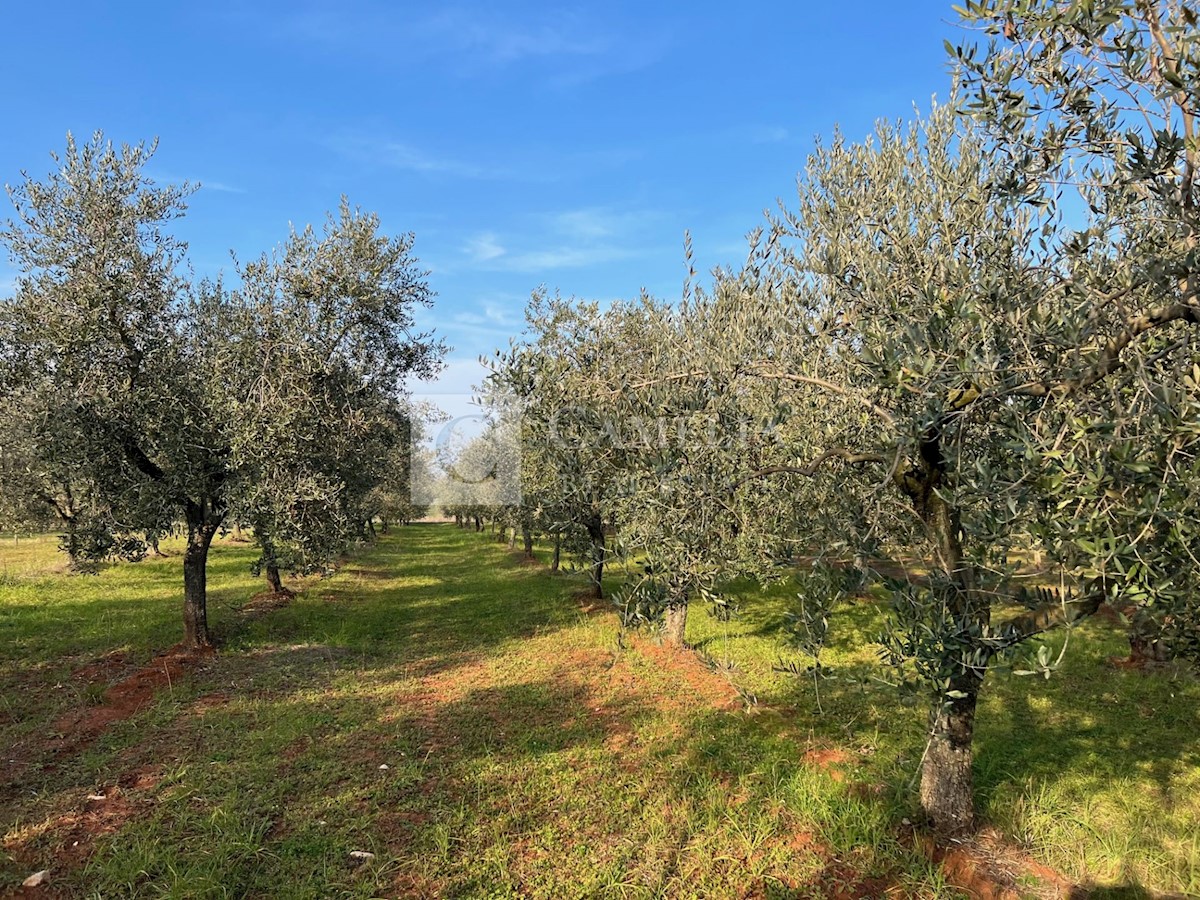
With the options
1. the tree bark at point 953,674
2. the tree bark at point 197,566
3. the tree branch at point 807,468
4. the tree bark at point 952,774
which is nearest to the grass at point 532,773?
the tree bark at point 952,774

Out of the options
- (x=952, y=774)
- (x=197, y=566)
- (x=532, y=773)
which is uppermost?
(x=197, y=566)

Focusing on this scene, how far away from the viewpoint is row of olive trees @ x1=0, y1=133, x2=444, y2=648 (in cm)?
1234

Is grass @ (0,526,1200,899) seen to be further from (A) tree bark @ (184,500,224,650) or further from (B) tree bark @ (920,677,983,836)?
(A) tree bark @ (184,500,224,650)

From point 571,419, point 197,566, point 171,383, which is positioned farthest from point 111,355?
point 571,419

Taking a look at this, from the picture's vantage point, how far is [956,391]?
4.91 m

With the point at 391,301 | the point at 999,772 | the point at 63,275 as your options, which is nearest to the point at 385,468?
the point at 391,301

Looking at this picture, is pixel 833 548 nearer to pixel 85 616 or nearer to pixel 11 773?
pixel 11 773

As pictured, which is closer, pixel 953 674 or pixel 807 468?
pixel 953 674

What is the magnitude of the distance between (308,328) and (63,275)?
4504 mm

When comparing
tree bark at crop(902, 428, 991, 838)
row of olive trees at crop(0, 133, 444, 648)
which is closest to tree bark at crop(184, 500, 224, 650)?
row of olive trees at crop(0, 133, 444, 648)

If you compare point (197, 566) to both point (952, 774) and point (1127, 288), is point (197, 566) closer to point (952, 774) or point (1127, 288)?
point (952, 774)

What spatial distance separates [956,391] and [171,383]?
14.9m

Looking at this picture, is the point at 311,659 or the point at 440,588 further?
the point at 440,588

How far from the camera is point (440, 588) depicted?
2844cm
